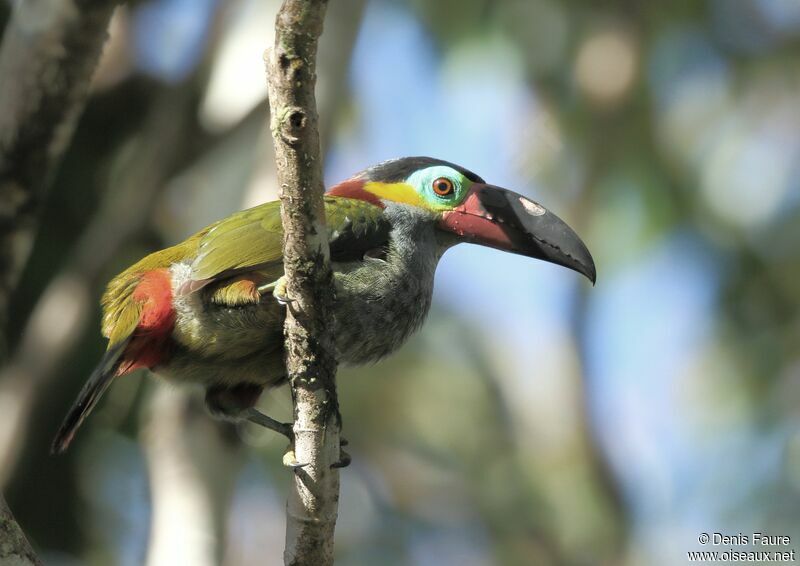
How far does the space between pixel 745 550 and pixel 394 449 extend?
557 centimetres

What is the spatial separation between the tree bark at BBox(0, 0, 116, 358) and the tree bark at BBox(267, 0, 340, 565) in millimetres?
2646

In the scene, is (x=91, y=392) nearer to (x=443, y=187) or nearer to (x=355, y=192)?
(x=355, y=192)

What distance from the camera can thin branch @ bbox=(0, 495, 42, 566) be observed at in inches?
117

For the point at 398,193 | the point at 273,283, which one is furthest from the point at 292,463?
the point at 398,193

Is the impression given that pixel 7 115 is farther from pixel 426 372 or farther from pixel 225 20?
pixel 426 372

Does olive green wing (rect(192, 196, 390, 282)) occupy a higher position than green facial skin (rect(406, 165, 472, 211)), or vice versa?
green facial skin (rect(406, 165, 472, 211))

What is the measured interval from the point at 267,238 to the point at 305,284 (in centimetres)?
77

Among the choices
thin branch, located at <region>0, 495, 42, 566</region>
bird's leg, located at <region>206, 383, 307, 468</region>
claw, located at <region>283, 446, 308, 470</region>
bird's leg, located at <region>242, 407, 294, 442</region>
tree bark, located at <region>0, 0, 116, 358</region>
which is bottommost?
thin branch, located at <region>0, 495, 42, 566</region>

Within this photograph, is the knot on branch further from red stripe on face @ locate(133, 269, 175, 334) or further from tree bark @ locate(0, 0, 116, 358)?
tree bark @ locate(0, 0, 116, 358)

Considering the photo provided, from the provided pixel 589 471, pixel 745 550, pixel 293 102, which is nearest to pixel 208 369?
pixel 293 102

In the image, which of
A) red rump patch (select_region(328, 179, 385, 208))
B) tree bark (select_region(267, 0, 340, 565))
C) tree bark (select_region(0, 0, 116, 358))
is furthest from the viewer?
tree bark (select_region(0, 0, 116, 358))

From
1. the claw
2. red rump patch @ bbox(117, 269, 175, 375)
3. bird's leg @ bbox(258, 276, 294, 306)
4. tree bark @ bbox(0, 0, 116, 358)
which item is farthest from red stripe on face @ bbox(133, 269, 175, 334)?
tree bark @ bbox(0, 0, 116, 358)

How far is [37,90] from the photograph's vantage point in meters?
5.24

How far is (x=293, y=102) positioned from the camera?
289 centimetres
